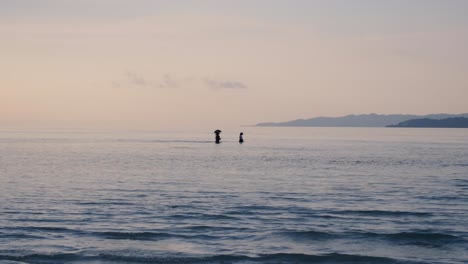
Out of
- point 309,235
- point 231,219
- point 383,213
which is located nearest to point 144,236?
point 231,219

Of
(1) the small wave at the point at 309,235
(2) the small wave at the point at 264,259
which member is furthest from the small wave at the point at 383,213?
(2) the small wave at the point at 264,259

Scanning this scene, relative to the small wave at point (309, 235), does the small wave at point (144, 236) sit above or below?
above

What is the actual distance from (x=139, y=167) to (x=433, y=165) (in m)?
26.9

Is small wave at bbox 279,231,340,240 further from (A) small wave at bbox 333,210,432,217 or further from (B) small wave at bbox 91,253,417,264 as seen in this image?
(A) small wave at bbox 333,210,432,217

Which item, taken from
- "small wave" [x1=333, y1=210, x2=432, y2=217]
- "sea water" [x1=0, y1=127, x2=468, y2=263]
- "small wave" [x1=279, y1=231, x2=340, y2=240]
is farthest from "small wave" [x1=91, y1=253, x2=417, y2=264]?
"small wave" [x1=333, y1=210, x2=432, y2=217]

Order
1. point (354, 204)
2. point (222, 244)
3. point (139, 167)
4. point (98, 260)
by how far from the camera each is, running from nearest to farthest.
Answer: point (98, 260), point (222, 244), point (354, 204), point (139, 167)

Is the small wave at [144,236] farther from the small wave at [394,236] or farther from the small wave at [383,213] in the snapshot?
the small wave at [383,213]

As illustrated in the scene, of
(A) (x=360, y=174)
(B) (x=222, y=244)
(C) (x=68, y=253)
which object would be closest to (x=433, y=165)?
(A) (x=360, y=174)

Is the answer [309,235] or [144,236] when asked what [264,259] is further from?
[144,236]

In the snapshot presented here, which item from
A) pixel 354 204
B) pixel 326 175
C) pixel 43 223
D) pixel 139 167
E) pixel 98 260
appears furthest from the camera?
pixel 139 167

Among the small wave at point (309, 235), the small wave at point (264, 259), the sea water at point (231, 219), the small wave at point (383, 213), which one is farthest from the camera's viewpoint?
the small wave at point (383, 213)

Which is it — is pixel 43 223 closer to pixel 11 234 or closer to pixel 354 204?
pixel 11 234

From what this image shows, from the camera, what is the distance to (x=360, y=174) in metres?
43.8

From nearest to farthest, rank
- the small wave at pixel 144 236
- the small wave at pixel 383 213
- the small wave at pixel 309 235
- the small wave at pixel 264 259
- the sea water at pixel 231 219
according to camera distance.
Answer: the small wave at pixel 264 259, the sea water at pixel 231 219, the small wave at pixel 144 236, the small wave at pixel 309 235, the small wave at pixel 383 213
